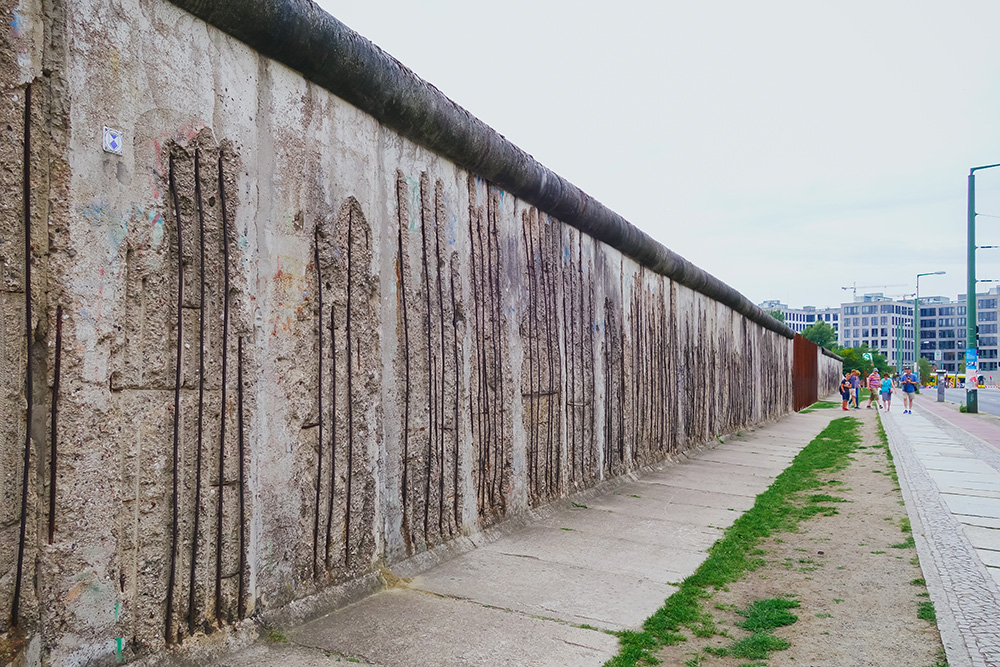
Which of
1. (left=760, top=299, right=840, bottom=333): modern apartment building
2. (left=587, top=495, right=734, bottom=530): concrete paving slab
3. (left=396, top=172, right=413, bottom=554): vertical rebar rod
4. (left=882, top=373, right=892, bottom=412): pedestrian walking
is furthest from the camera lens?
(left=760, top=299, right=840, bottom=333): modern apartment building

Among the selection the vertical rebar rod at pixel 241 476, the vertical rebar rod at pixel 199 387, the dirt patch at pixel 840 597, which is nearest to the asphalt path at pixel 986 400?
the dirt patch at pixel 840 597

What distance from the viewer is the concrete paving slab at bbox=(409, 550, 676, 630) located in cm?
373

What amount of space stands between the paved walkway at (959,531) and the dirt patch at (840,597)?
10 centimetres

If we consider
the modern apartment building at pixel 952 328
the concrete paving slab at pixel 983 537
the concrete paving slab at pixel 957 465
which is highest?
the modern apartment building at pixel 952 328

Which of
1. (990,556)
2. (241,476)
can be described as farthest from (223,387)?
(990,556)

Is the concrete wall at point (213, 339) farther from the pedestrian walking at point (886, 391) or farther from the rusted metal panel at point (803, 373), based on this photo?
the pedestrian walking at point (886, 391)

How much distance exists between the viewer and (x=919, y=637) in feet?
11.8

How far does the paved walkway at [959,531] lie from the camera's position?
3627mm

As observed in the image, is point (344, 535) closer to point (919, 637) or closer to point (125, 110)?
point (125, 110)

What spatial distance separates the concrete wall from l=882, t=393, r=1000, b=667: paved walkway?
8.86 ft

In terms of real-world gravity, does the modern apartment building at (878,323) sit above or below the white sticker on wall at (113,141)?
above

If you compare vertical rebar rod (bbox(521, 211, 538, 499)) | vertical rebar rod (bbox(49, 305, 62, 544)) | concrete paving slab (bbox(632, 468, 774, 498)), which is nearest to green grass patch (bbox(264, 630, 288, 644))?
vertical rebar rod (bbox(49, 305, 62, 544))

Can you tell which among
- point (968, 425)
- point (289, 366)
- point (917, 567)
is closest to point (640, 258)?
point (917, 567)

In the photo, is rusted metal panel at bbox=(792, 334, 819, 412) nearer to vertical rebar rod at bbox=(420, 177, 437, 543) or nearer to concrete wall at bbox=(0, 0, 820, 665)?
concrete wall at bbox=(0, 0, 820, 665)
